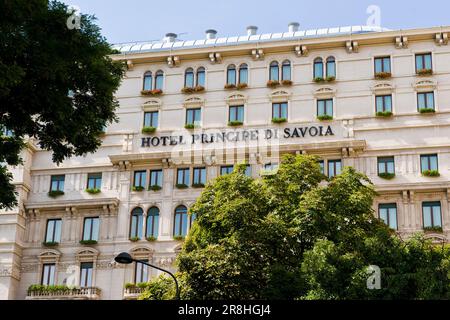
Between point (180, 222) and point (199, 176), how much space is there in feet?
9.51

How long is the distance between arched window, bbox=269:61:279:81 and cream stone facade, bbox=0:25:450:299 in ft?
0.38

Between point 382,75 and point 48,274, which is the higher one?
point 382,75

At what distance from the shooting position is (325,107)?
47.2m

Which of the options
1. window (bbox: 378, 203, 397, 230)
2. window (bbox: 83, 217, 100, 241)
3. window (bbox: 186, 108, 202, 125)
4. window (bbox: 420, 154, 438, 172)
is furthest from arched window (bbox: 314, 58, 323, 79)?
window (bbox: 83, 217, 100, 241)

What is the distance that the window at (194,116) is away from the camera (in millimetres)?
48459

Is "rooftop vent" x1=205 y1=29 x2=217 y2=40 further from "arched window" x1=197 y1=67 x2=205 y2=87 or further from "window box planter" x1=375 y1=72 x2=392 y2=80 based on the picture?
"window box planter" x1=375 y1=72 x2=392 y2=80

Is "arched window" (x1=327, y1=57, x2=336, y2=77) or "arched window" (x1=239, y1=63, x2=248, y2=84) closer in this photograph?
Answer: "arched window" (x1=327, y1=57, x2=336, y2=77)

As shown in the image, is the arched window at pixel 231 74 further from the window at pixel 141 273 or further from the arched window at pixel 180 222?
the window at pixel 141 273

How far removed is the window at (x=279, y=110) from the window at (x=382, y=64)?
18.8 ft

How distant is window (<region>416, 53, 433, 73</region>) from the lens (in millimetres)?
46781

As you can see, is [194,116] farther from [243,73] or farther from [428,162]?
[428,162]

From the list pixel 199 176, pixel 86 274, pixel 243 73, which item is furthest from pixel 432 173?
pixel 86 274

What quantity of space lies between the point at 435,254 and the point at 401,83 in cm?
1761
